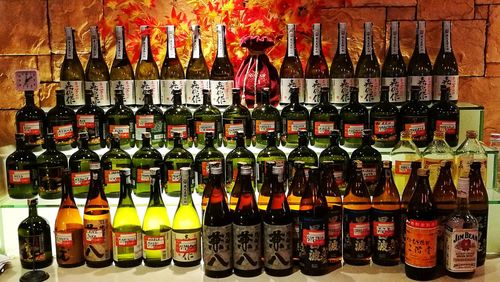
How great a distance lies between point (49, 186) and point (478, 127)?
168cm

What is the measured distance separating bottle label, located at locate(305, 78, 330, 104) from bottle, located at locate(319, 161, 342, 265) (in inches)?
13.7

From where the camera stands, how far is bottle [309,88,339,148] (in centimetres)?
225

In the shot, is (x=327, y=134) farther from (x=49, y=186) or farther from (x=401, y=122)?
(x=49, y=186)

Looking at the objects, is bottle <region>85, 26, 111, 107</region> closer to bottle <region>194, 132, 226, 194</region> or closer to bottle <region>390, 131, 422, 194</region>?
bottle <region>194, 132, 226, 194</region>

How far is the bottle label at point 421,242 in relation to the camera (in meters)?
1.91

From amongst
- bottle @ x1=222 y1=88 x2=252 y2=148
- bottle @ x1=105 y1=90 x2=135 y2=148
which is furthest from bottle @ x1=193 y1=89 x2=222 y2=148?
bottle @ x1=105 y1=90 x2=135 y2=148

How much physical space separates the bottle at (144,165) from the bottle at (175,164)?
1.3 inches

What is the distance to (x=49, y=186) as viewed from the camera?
7.22 feet

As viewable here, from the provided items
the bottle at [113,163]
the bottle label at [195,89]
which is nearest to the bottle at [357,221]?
the bottle label at [195,89]

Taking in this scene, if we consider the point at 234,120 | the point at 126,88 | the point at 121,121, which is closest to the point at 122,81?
the point at 126,88

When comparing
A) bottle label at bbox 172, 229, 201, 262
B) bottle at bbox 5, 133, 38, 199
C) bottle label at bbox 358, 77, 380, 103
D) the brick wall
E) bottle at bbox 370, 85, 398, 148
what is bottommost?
bottle label at bbox 172, 229, 201, 262

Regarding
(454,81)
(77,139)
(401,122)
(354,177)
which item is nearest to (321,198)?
(354,177)

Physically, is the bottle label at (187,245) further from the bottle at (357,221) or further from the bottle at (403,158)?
the bottle at (403,158)

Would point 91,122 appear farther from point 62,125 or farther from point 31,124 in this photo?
point 31,124
